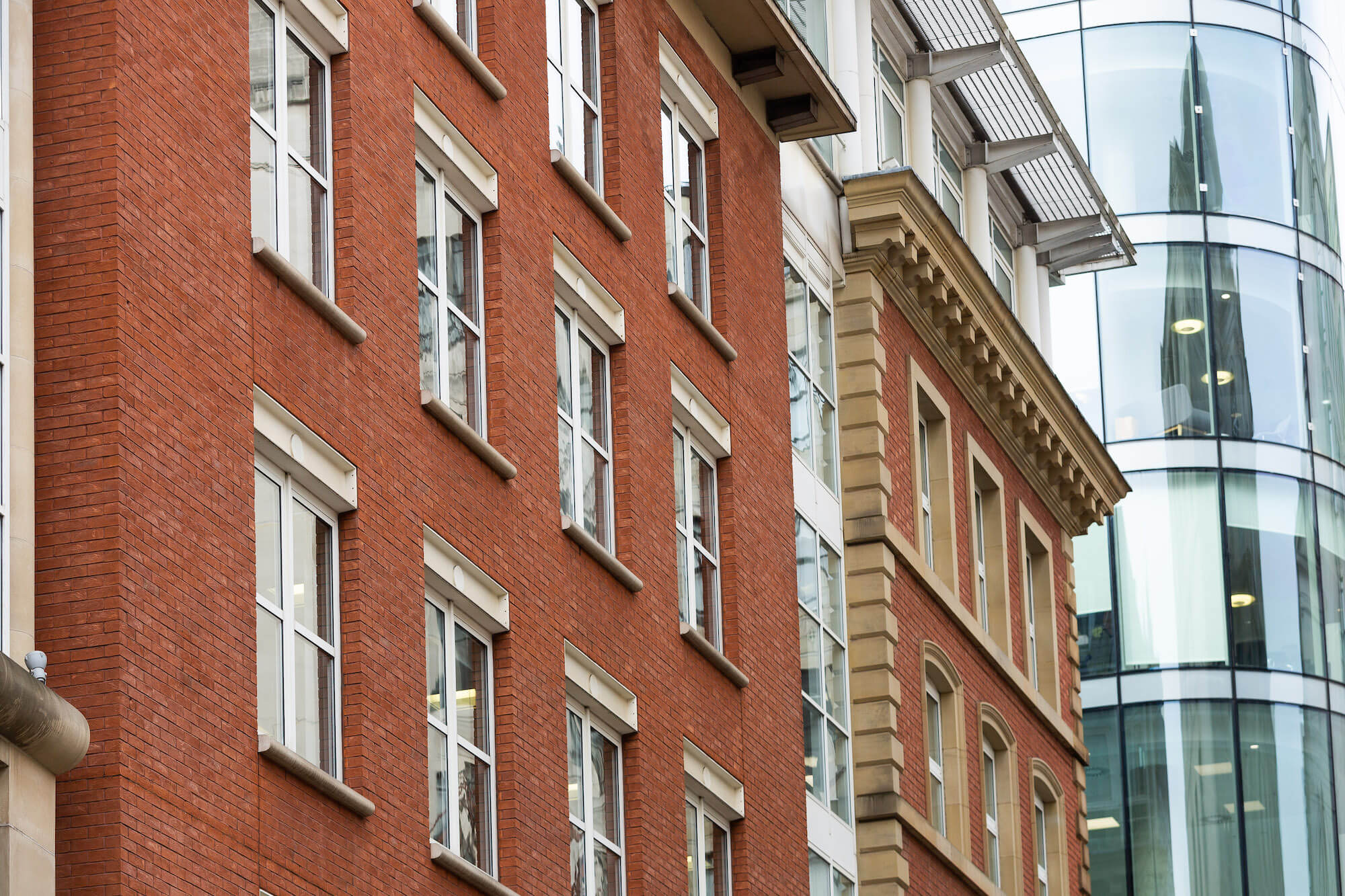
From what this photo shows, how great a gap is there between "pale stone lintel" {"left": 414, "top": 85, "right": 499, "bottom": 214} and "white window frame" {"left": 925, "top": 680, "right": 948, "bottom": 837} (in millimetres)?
13054

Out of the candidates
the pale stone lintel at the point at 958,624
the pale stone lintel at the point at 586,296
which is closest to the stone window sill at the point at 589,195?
the pale stone lintel at the point at 586,296

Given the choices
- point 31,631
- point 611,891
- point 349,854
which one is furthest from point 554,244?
point 31,631

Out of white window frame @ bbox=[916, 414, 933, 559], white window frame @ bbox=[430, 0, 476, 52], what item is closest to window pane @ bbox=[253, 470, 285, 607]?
white window frame @ bbox=[430, 0, 476, 52]

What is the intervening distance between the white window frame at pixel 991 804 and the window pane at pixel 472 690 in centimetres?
1542

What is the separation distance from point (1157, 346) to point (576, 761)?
113 feet

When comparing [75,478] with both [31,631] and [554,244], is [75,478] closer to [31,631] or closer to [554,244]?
[31,631]

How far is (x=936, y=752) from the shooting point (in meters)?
35.0

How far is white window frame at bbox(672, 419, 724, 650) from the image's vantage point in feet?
88.9

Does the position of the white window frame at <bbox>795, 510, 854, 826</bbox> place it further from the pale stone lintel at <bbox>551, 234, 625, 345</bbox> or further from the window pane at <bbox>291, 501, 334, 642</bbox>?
the window pane at <bbox>291, 501, 334, 642</bbox>

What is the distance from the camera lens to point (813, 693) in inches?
1217

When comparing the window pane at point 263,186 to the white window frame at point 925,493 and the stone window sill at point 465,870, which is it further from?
the white window frame at point 925,493

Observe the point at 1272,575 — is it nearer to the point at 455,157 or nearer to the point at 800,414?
the point at 800,414

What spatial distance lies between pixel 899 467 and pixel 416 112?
1361 centimetres

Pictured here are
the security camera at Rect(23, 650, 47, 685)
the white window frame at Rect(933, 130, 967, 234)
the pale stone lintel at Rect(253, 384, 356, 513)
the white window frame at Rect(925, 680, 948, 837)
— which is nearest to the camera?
the security camera at Rect(23, 650, 47, 685)
